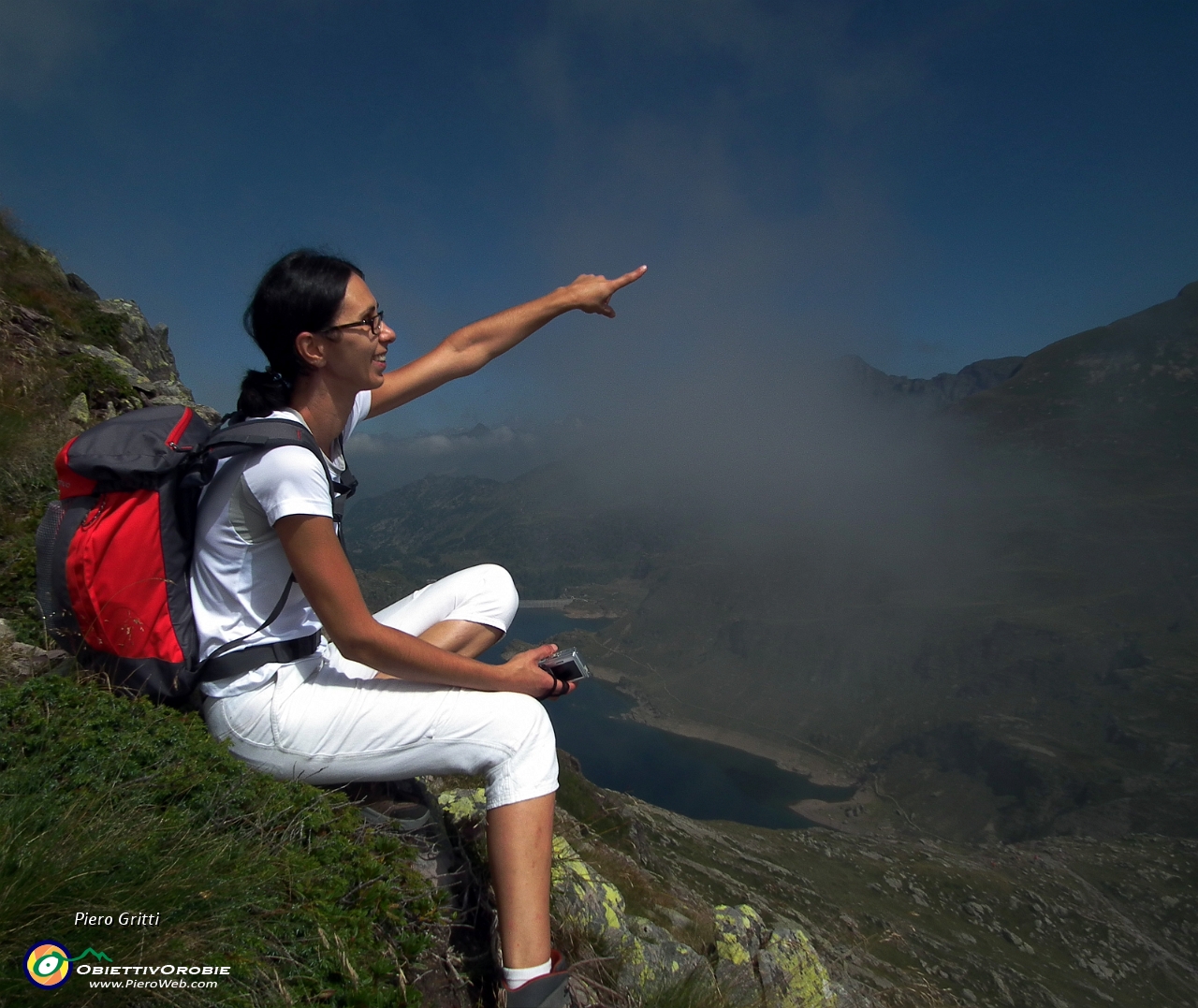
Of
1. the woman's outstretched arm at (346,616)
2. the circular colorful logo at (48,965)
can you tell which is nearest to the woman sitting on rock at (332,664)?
the woman's outstretched arm at (346,616)

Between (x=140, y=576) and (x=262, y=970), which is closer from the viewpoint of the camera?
(x=262, y=970)

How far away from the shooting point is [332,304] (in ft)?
11.1

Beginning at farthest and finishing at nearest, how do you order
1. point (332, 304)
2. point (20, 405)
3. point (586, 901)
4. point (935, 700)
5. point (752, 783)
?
point (935, 700), point (752, 783), point (20, 405), point (586, 901), point (332, 304)

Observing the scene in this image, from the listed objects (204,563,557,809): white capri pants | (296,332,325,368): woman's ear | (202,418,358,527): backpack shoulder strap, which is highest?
(296,332,325,368): woman's ear

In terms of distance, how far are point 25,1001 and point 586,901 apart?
3597 mm

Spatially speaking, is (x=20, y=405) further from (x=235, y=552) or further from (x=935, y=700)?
(x=935, y=700)

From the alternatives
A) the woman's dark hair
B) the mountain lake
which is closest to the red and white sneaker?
the woman's dark hair

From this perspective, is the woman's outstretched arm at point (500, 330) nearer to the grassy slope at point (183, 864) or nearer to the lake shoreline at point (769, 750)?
the grassy slope at point (183, 864)

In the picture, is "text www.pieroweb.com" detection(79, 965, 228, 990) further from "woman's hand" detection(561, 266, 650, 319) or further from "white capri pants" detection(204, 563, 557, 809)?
"woman's hand" detection(561, 266, 650, 319)

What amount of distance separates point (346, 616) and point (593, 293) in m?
3.00

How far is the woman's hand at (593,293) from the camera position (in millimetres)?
4848

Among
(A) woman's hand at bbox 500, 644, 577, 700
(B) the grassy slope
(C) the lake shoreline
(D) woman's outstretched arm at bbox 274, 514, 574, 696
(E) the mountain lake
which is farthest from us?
(C) the lake shoreline

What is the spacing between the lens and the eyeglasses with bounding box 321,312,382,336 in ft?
11.1

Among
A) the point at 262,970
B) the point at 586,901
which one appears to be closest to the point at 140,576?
the point at 262,970
